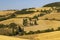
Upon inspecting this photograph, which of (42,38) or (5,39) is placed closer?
(5,39)

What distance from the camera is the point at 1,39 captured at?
28219 millimetres

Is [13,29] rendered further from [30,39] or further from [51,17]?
[51,17]

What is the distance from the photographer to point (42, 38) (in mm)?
31828

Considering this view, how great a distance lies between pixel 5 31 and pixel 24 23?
465 inches

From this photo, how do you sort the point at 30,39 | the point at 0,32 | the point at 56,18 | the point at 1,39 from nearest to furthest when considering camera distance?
the point at 1,39 → the point at 30,39 → the point at 0,32 → the point at 56,18

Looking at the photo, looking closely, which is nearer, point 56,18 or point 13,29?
point 13,29

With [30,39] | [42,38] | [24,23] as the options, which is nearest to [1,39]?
[30,39]

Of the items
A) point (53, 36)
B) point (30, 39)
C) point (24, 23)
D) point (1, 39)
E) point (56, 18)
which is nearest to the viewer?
point (1, 39)

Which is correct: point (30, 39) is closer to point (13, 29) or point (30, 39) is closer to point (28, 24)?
point (13, 29)

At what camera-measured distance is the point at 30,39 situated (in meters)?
30.4

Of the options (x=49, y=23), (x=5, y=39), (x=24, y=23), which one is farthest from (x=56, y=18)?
(x=5, y=39)

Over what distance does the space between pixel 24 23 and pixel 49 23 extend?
238 inches

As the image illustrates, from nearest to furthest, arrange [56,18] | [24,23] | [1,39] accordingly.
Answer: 1. [1,39]
2. [24,23]
3. [56,18]

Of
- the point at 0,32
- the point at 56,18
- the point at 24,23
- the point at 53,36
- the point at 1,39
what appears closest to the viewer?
the point at 1,39
